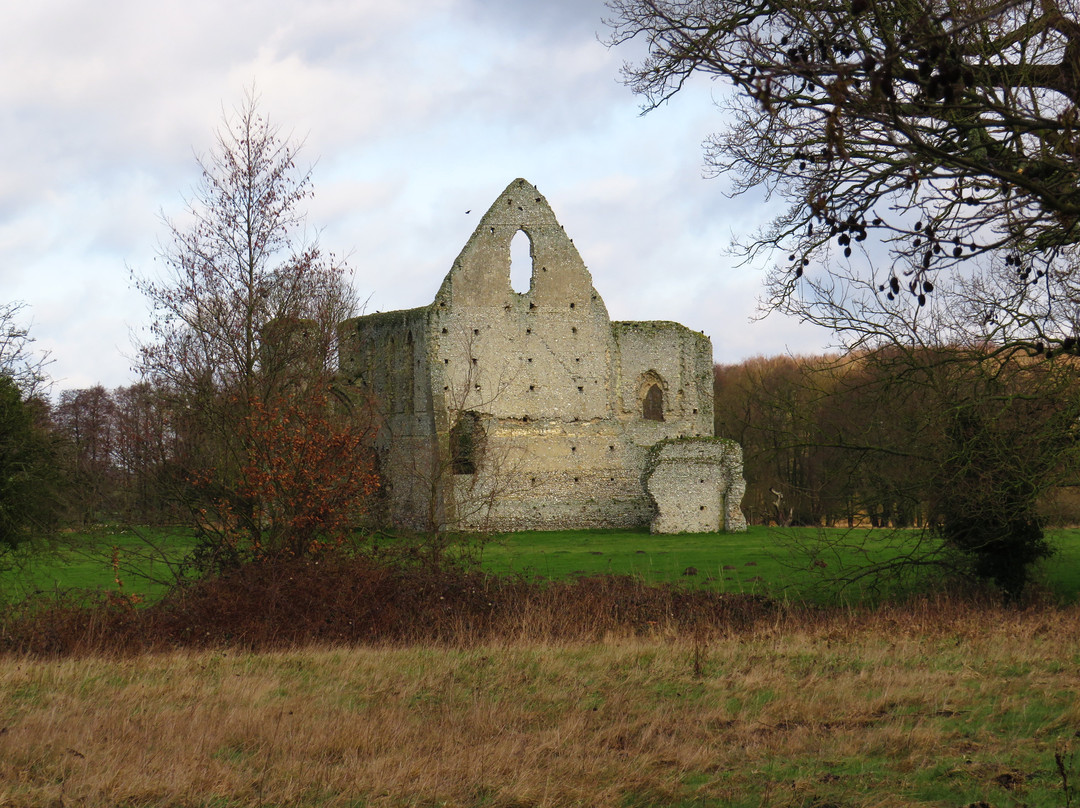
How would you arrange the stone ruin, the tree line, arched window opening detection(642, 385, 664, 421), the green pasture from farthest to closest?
1. arched window opening detection(642, 385, 664, 421)
2. the stone ruin
3. the green pasture
4. the tree line

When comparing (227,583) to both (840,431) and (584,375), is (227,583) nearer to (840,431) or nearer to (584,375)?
(840,431)

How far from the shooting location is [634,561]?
20031 mm

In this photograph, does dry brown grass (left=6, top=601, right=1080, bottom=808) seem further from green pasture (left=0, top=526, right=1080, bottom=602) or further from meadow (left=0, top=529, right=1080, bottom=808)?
green pasture (left=0, top=526, right=1080, bottom=602)

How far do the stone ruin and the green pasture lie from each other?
1711mm

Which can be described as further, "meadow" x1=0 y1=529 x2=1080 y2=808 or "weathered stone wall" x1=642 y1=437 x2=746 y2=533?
"weathered stone wall" x1=642 y1=437 x2=746 y2=533

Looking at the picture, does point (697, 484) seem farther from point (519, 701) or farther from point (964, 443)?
point (519, 701)

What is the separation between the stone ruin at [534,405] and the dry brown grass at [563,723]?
1645cm

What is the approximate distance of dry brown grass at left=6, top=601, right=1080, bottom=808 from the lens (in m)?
5.61

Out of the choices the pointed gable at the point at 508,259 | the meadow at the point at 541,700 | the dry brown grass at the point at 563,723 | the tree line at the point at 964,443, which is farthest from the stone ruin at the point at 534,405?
the dry brown grass at the point at 563,723

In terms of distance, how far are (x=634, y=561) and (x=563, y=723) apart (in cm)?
1297

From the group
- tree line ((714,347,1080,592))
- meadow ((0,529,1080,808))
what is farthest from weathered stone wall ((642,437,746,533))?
meadow ((0,529,1080,808))

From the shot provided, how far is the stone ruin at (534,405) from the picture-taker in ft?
90.4

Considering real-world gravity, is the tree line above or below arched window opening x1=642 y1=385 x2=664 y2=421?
below

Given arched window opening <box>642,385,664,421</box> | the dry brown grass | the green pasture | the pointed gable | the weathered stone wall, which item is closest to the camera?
the dry brown grass
